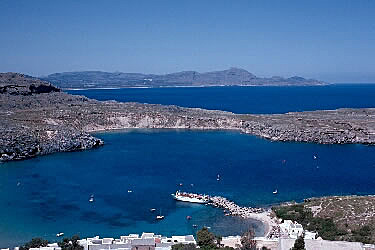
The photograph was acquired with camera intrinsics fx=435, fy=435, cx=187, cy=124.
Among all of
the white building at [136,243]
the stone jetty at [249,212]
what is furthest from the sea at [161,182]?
the white building at [136,243]

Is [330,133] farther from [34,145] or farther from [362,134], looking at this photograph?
[34,145]

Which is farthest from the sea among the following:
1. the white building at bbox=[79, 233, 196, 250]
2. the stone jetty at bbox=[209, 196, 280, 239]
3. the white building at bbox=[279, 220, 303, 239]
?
the white building at bbox=[79, 233, 196, 250]

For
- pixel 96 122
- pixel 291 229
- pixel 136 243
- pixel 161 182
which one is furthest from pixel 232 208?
pixel 96 122

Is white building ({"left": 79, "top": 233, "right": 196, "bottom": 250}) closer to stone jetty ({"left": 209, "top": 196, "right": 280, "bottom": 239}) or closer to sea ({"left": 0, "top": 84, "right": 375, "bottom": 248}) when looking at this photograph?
sea ({"left": 0, "top": 84, "right": 375, "bottom": 248})

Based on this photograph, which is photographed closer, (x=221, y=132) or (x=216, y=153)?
(x=216, y=153)

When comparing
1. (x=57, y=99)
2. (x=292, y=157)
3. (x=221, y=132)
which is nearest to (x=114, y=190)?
(x=292, y=157)

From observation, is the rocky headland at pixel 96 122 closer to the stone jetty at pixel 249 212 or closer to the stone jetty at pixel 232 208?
the stone jetty at pixel 232 208
